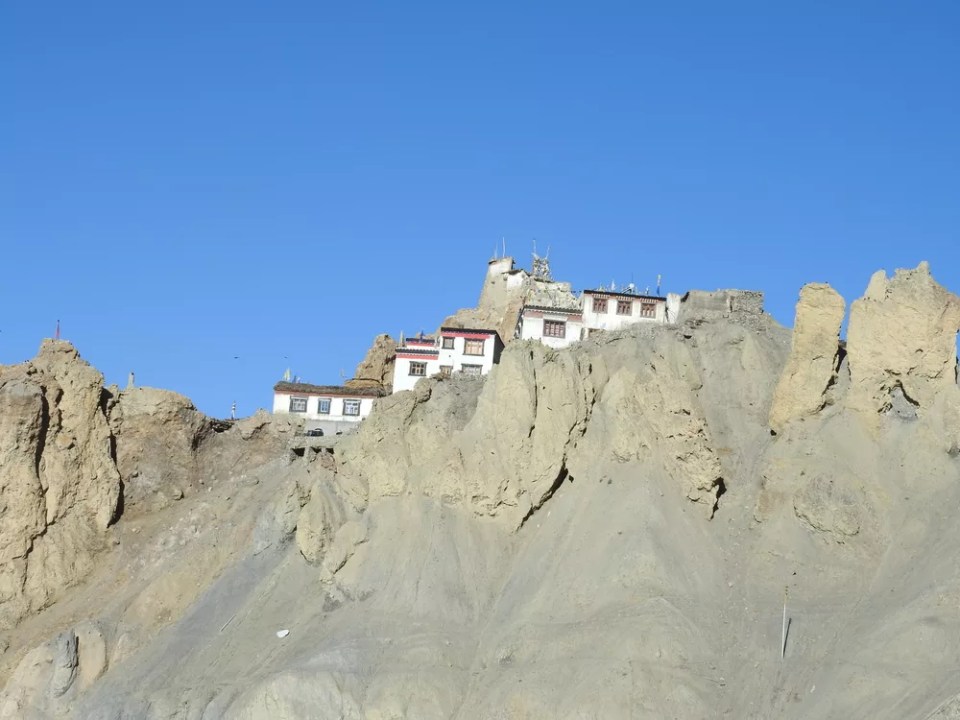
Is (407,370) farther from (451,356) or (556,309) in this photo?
(556,309)

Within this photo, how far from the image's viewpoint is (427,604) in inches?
2805

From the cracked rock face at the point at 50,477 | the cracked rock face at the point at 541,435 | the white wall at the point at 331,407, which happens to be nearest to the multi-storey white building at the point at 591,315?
the cracked rock face at the point at 541,435

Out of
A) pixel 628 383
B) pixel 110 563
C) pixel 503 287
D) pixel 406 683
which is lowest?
pixel 406 683

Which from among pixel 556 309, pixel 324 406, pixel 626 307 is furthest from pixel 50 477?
pixel 626 307

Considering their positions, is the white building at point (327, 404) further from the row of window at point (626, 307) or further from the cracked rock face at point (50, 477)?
the row of window at point (626, 307)

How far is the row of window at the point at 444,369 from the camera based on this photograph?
86.2m

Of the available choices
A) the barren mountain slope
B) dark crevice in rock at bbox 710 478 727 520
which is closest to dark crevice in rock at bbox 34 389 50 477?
the barren mountain slope

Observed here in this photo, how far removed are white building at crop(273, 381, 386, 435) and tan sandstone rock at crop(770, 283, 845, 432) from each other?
23127 mm

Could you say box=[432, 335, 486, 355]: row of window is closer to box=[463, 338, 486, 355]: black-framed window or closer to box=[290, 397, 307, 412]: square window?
box=[463, 338, 486, 355]: black-framed window

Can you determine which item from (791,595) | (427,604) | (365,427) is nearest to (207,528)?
(365,427)

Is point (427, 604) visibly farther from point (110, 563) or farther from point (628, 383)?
point (110, 563)

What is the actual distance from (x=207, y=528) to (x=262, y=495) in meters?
2.89

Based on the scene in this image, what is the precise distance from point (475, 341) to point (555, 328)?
401cm

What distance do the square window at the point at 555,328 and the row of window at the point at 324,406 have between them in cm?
1017
